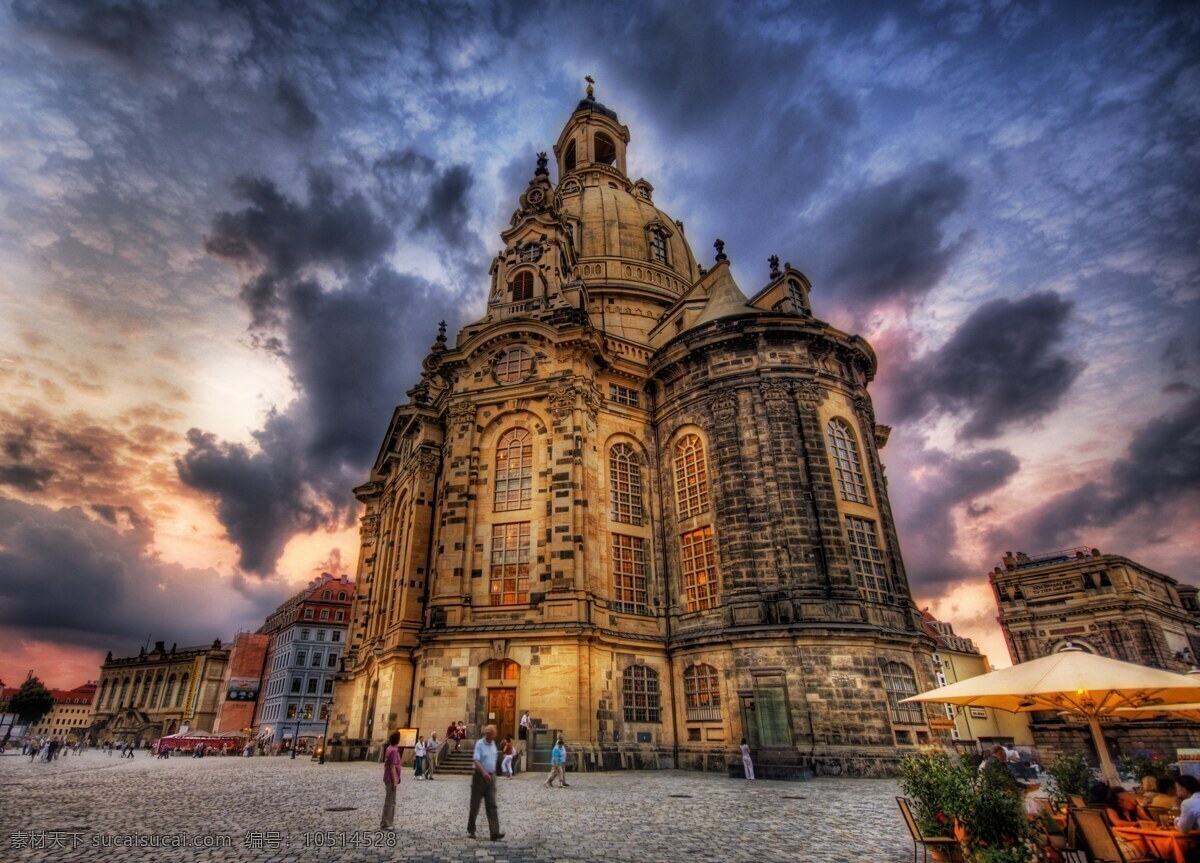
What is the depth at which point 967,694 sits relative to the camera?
1132cm

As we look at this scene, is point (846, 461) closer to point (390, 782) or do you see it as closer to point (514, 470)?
point (514, 470)

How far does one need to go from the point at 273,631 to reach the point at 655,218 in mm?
76527

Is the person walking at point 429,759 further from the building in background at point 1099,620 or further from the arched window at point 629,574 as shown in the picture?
the building in background at point 1099,620

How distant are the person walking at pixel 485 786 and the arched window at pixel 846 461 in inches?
907

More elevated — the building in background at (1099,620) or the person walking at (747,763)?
the building in background at (1099,620)

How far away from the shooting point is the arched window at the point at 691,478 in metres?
31.6

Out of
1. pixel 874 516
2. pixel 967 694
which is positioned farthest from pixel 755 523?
pixel 967 694

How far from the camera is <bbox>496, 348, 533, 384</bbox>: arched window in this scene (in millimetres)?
33688

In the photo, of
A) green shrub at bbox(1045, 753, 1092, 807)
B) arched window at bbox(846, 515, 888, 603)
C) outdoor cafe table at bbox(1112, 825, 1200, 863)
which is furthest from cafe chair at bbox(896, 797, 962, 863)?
arched window at bbox(846, 515, 888, 603)

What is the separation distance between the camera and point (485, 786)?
1077 centimetres

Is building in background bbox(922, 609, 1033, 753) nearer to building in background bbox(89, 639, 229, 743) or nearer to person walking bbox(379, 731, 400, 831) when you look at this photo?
person walking bbox(379, 731, 400, 831)

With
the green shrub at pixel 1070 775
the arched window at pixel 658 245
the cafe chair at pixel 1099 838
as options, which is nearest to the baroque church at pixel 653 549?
the green shrub at pixel 1070 775

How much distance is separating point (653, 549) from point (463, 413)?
12612mm

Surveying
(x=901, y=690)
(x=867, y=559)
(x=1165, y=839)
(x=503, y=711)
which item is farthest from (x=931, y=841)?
(x=867, y=559)
